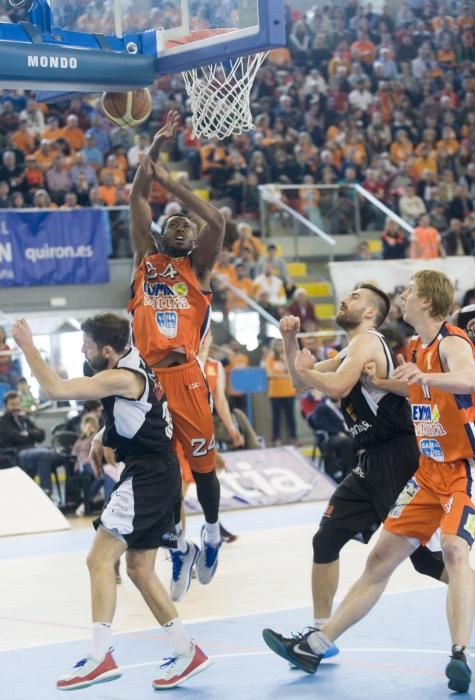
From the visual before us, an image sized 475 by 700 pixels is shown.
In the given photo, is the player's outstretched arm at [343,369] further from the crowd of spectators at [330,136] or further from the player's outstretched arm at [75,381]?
the crowd of spectators at [330,136]

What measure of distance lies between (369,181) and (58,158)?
5.67 m

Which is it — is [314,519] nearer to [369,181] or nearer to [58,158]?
[58,158]

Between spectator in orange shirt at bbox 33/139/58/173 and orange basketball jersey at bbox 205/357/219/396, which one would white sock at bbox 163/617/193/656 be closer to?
orange basketball jersey at bbox 205/357/219/396

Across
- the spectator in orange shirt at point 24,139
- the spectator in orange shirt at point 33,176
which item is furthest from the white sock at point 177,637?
the spectator in orange shirt at point 24,139

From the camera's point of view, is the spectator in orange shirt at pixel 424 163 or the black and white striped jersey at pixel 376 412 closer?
the black and white striped jersey at pixel 376 412

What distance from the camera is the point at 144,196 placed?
6.96 m

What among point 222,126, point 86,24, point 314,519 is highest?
point 86,24

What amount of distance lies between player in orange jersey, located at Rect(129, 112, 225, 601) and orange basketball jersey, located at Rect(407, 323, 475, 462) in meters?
1.96

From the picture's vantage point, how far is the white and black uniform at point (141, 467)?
545 centimetres

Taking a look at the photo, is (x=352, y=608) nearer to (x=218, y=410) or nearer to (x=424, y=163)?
(x=218, y=410)

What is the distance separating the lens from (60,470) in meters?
13.9

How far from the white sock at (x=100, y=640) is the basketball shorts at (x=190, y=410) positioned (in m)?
1.99

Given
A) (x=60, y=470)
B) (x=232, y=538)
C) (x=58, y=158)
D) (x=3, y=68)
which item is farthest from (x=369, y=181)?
(x=3, y=68)

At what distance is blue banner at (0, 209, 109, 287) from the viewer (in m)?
14.9
